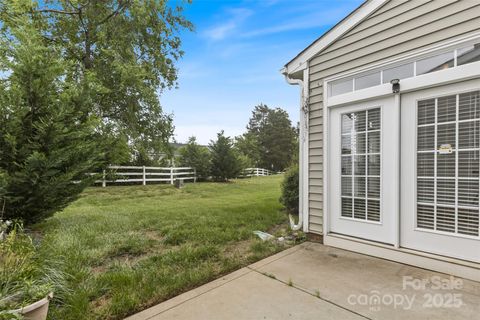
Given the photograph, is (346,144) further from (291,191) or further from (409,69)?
(291,191)

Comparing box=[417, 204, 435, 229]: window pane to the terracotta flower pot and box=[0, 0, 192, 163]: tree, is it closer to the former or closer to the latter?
the terracotta flower pot

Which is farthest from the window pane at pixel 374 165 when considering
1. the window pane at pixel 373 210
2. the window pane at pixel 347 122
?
the window pane at pixel 347 122

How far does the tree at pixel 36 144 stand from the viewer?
144 inches

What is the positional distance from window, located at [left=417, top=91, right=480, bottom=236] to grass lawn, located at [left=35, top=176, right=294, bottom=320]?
1846 mm

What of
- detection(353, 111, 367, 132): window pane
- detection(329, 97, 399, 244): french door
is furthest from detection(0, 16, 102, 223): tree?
detection(353, 111, 367, 132): window pane

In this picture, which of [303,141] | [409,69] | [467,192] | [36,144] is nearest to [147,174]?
[36,144]

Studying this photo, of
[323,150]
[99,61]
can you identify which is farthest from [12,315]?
[99,61]

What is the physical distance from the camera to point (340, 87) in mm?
3660

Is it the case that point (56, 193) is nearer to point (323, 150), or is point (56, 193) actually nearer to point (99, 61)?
point (323, 150)

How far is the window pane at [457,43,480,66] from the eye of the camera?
2595 mm

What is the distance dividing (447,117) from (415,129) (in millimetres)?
302

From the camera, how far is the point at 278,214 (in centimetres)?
565

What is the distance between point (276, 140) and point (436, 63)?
33989mm

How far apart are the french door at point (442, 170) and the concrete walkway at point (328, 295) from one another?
1.31 feet
